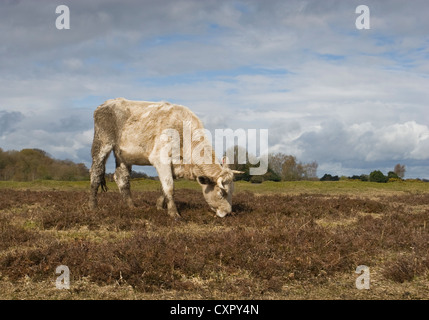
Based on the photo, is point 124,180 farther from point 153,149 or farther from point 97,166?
point 153,149

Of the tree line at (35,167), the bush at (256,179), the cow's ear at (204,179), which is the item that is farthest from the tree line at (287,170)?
the cow's ear at (204,179)

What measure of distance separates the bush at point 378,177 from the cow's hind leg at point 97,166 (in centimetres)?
3313

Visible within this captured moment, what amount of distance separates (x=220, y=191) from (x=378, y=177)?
33.4 m

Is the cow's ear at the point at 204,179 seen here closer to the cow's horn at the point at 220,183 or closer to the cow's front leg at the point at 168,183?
the cow's horn at the point at 220,183

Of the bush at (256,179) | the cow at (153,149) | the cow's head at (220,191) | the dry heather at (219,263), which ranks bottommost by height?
the bush at (256,179)

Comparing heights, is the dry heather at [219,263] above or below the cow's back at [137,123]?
below

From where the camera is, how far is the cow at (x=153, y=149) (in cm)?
1180

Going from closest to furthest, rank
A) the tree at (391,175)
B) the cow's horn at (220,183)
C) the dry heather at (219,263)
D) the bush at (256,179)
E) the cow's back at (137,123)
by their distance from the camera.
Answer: the dry heather at (219,263)
the cow's horn at (220,183)
the cow's back at (137,123)
the bush at (256,179)
the tree at (391,175)

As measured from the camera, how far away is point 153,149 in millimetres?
12352

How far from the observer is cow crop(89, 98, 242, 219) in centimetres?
1180

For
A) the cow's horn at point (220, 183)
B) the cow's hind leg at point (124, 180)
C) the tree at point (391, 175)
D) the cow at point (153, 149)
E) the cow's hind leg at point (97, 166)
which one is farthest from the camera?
the tree at point (391, 175)

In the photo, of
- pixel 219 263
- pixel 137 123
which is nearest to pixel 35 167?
pixel 137 123

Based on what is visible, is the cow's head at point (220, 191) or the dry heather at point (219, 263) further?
the cow's head at point (220, 191)
